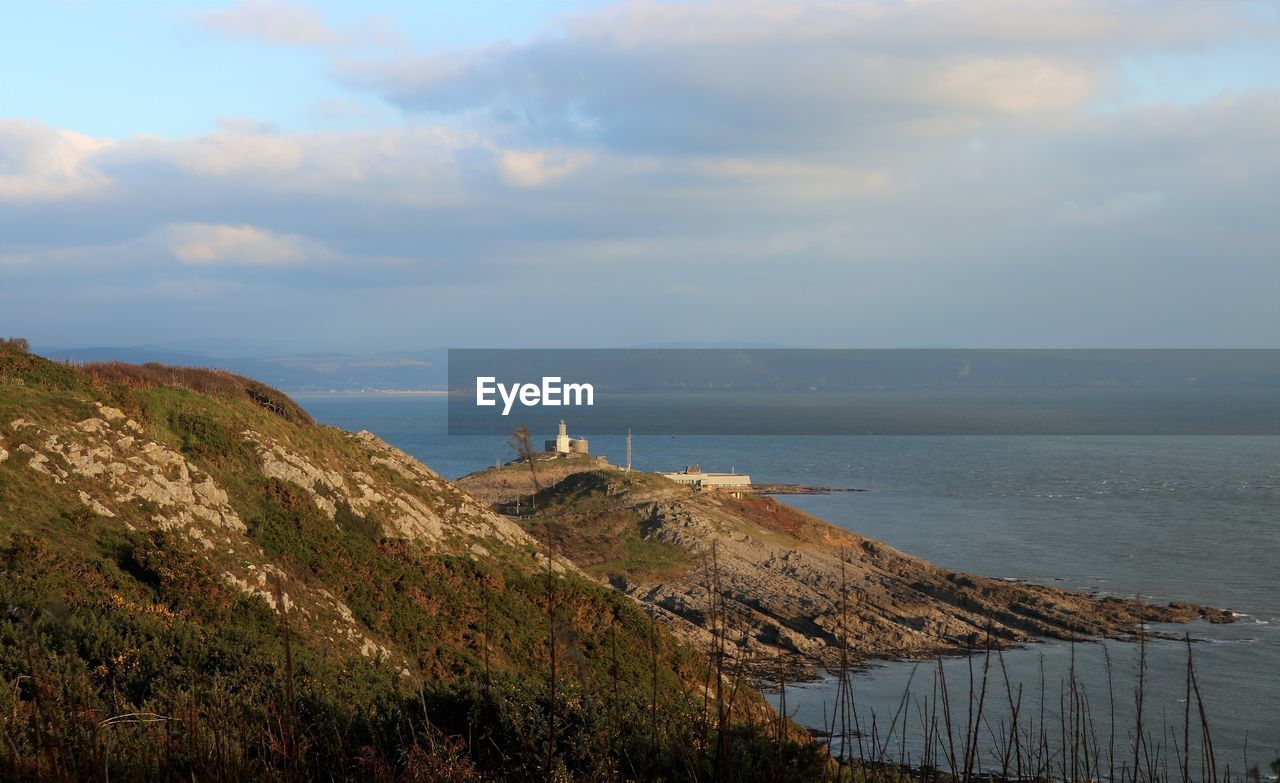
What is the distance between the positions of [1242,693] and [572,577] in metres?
21.5

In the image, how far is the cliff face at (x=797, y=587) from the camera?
129ft

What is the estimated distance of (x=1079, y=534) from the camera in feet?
224

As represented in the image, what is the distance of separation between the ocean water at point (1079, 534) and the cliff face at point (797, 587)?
2.01 meters

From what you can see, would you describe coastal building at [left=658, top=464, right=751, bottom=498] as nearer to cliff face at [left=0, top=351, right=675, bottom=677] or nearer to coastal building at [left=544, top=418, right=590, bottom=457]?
coastal building at [left=544, top=418, right=590, bottom=457]

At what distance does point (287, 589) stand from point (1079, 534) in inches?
2396

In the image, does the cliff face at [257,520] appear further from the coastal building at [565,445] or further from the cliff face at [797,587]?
the coastal building at [565,445]

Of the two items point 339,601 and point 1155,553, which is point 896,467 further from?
point 339,601

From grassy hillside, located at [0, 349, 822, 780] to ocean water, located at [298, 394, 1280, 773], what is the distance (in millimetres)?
3429

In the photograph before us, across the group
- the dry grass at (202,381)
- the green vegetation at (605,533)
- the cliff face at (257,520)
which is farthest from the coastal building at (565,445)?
the cliff face at (257,520)

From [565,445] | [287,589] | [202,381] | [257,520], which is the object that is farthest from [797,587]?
[565,445]

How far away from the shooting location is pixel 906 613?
142 ft

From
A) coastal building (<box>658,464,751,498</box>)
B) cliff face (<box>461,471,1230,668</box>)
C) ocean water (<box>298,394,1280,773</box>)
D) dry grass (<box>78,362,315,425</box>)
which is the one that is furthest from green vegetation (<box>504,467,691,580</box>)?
coastal building (<box>658,464,751,498</box>)

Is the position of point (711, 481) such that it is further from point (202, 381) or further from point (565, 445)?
point (202, 381)

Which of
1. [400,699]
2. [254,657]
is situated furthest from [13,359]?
[400,699]
